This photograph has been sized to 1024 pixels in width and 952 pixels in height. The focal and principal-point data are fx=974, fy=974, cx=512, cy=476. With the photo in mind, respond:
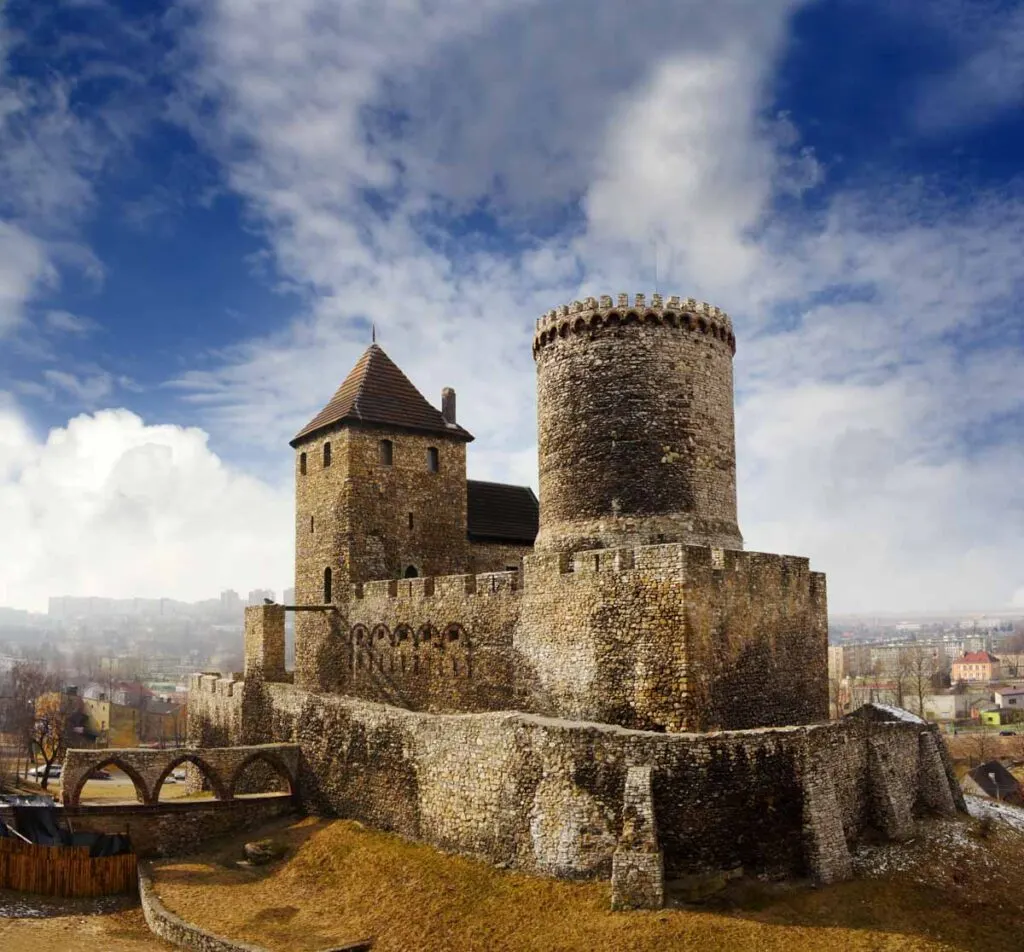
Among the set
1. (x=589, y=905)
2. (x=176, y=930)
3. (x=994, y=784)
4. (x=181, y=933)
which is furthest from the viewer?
(x=994, y=784)

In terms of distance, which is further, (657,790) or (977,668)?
(977,668)

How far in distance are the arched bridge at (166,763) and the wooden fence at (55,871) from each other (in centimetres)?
207

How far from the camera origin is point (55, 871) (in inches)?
931

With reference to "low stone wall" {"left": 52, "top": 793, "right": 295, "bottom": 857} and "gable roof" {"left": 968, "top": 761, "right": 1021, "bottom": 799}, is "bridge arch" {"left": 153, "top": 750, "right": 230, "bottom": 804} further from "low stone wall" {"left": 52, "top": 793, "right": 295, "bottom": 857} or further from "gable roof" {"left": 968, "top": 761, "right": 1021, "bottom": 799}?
"gable roof" {"left": 968, "top": 761, "right": 1021, "bottom": 799}

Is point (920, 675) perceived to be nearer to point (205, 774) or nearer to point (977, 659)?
point (205, 774)

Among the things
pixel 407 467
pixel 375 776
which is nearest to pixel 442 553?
pixel 407 467

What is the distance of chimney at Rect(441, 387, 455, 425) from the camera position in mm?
33156

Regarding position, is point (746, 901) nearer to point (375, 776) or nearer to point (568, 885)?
point (568, 885)

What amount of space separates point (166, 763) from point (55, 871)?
3.92 metres

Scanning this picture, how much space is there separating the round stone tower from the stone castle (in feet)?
0.18

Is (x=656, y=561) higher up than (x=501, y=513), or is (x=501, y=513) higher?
(x=501, y=513)

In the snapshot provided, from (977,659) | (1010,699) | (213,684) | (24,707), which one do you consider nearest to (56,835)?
(213,684)

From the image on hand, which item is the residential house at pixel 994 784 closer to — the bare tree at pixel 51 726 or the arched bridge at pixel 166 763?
the arched bridge at pixel 166 763

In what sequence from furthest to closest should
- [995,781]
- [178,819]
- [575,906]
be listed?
1. [995,781]
2. [178,819]
3. [575,906]
